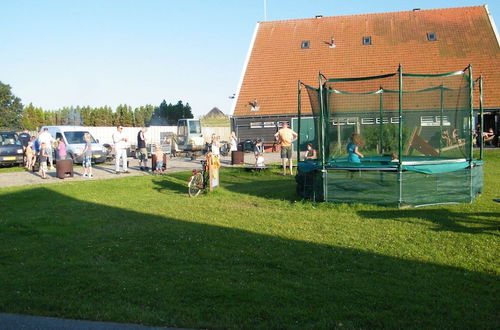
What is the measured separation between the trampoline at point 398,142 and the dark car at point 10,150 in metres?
17.0

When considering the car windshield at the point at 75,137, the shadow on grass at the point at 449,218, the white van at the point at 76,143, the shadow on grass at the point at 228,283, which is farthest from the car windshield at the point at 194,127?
the shadow on grass at the point at 228,283

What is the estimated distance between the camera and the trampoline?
1080 centimetres

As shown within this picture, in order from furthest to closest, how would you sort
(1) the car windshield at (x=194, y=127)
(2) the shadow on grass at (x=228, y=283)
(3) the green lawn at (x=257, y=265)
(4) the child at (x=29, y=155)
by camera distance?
1. (1) the car windshield at (x=194, y=127)
2. (4) the child at (x=29, y=155)
3. (3) the green lawn at (x=257, y=265)
4. (2) the shadow on grass at (x=228, y=283)

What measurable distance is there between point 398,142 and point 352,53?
1037 inches

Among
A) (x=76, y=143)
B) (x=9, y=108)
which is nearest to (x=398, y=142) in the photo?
(x=76, y=143)

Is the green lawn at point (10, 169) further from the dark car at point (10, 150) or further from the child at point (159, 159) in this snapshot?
the child at point (159, 159)

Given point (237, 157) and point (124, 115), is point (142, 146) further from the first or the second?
point (124, 115)

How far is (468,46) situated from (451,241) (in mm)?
30156

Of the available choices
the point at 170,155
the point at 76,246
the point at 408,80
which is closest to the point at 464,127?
the point at 408,80

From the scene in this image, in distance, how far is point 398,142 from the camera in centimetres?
1113

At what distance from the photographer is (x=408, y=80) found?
11672 mm

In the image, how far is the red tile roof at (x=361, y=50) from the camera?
33.8 meters

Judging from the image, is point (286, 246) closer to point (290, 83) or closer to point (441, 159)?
point (441, 159)

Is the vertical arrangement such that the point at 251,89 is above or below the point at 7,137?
above
